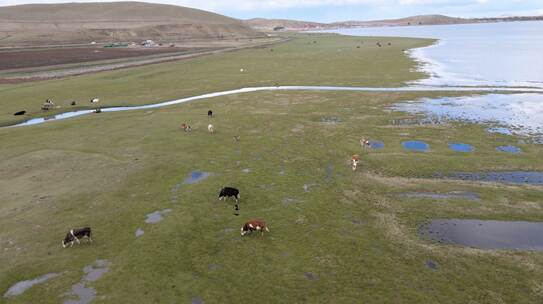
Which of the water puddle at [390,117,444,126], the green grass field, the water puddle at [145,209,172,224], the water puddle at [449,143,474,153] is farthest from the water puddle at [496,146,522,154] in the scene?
the water puddle at [145,209,172,224]

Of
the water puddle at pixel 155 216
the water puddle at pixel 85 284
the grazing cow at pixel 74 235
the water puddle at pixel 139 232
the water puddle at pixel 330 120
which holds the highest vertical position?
the water puddle at pixel 330 120

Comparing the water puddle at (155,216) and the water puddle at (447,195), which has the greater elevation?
the water puddle at (155,216)

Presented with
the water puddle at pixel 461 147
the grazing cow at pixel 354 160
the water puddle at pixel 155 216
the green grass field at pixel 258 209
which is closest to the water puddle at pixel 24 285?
the green grass field at pixel 258 209

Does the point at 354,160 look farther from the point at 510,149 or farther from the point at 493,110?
the point at 493,110

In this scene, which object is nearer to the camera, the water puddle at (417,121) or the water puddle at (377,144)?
the water puddle at (377,144)

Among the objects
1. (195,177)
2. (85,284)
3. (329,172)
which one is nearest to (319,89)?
(329,172)

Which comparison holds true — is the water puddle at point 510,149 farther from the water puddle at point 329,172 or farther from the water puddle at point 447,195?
the water puddle at point 329,172

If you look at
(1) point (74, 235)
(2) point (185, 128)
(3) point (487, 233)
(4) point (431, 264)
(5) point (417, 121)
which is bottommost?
(3) point (487, 233)
